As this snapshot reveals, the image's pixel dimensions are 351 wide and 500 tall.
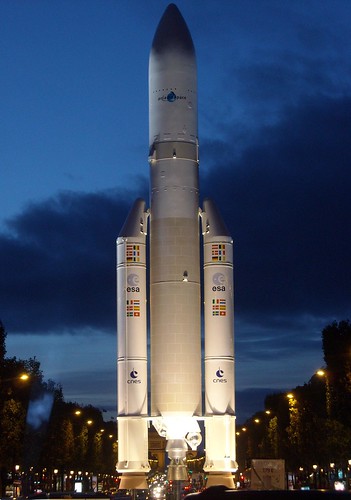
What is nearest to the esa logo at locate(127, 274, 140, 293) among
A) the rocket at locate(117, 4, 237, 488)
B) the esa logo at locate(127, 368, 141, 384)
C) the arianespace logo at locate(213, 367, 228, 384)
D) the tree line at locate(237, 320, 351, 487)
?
the rocket at locate(117, 4, 237, 488)

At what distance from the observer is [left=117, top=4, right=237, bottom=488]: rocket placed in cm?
7762

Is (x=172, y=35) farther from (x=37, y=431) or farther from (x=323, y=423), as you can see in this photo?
(x=37, y=431)

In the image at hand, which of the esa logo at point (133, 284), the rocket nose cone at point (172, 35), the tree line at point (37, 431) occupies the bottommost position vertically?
the tree line at point (37, 431)

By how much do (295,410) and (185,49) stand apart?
54.6 m

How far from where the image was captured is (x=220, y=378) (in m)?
78.1

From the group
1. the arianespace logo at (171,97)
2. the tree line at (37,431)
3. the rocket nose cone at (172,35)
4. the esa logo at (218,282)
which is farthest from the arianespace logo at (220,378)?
the rocket nose cone at (172,35)

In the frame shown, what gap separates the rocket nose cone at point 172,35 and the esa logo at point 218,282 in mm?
17844

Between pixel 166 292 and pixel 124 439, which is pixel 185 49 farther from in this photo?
pixel 124 439

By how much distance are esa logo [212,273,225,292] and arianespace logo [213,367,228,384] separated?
19.6ft

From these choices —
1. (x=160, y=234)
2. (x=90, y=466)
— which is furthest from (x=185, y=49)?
(x=90, y=466)

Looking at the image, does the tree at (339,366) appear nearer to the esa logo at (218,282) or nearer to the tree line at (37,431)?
→ the esa logo at (218,282)

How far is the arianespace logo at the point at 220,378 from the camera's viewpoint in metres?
78.1

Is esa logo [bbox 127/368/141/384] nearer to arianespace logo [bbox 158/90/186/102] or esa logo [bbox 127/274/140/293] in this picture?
esa logo [bbox 127/274/140/293]

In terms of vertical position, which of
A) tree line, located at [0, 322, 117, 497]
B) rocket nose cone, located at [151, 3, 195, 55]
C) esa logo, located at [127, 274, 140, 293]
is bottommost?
tree line, located at [0, 322, 117, 497]
